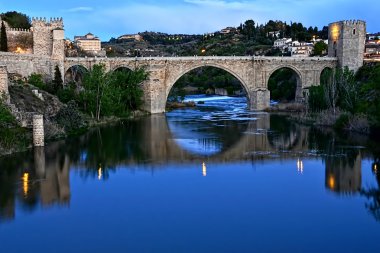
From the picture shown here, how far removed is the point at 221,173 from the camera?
15.3 m

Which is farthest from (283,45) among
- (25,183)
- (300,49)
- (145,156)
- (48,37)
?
(25,183)

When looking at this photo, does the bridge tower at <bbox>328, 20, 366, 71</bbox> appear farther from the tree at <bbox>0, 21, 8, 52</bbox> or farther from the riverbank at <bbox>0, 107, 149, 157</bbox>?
the tree at <bbox>0, 21, 8, 52</bbox>

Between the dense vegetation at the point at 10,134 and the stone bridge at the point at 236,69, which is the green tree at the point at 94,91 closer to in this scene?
the stone bridge at the point at 236,69

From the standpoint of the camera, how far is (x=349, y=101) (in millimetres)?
25812

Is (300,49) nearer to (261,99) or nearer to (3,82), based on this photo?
(261,99)

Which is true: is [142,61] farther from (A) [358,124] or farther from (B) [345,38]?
(A) [358,124]

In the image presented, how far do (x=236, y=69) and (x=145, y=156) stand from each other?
2032 cm

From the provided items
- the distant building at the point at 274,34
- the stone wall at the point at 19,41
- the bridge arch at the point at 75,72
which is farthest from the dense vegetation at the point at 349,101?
the distant building at the point at 274,34

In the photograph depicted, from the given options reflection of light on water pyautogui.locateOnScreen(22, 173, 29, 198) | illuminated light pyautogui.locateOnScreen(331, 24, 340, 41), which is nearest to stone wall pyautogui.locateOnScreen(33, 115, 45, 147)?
reflection of light on water pyautogui.locateOnScreen(22, 173, 29, 198)

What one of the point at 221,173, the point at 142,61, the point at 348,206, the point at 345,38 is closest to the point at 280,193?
the point at 348,206

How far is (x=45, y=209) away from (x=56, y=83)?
16.7 meters

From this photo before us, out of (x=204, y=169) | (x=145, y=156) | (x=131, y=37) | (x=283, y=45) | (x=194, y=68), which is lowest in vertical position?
(x=204, y=169)

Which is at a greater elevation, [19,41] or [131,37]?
[131,37]

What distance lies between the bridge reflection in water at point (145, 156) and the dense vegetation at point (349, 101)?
1.75 m
